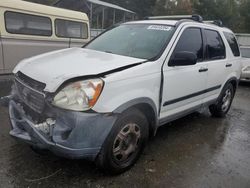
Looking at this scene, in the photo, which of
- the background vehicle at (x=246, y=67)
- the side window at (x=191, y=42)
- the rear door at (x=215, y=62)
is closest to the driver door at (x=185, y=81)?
the side window at (x=191, y=42)

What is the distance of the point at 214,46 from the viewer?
4547mm

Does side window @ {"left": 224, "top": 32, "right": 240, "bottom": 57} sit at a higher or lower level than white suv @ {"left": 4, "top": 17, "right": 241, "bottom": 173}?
higher

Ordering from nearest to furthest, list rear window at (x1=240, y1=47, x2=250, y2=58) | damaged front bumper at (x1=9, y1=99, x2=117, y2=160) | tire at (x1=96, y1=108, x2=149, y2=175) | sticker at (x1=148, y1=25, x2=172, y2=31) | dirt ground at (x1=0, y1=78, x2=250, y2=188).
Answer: damaged front bumper at (x1=9, y1=99, x2=117, y2=160), tire at (x1=96, y1=108, x2=149, y2=175), dirt ground at (x1=0, y1=78, x2=250, y2=188), sticker at (x1=148, y1=25, x2=172, y2=31), rear window at (x1=240, y1=47, x2=250, y2=58)

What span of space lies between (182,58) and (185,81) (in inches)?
19.2

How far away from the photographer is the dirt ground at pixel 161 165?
285cm

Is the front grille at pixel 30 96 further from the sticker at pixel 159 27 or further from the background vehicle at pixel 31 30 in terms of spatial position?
the background vehicle at pixel 31 30

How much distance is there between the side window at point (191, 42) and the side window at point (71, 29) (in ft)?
16.4

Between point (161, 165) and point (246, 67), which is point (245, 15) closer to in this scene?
point (246, 67)

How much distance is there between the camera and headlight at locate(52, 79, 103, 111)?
96.0 inches

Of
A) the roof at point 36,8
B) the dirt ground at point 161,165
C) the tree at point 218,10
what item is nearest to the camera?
the dirt ground at point 161,165

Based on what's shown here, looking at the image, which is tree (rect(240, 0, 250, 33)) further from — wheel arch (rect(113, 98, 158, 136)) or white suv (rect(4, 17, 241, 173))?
wheel arch (rect(113, 98, 158, 136))

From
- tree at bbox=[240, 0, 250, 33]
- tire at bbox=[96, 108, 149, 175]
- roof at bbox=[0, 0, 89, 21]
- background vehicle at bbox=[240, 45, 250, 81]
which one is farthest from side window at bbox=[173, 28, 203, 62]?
tree at bbox=[240, 0, 250, 33]

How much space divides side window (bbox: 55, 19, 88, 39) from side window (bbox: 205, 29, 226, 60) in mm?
4926

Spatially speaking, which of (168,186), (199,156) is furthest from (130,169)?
(199,156)
